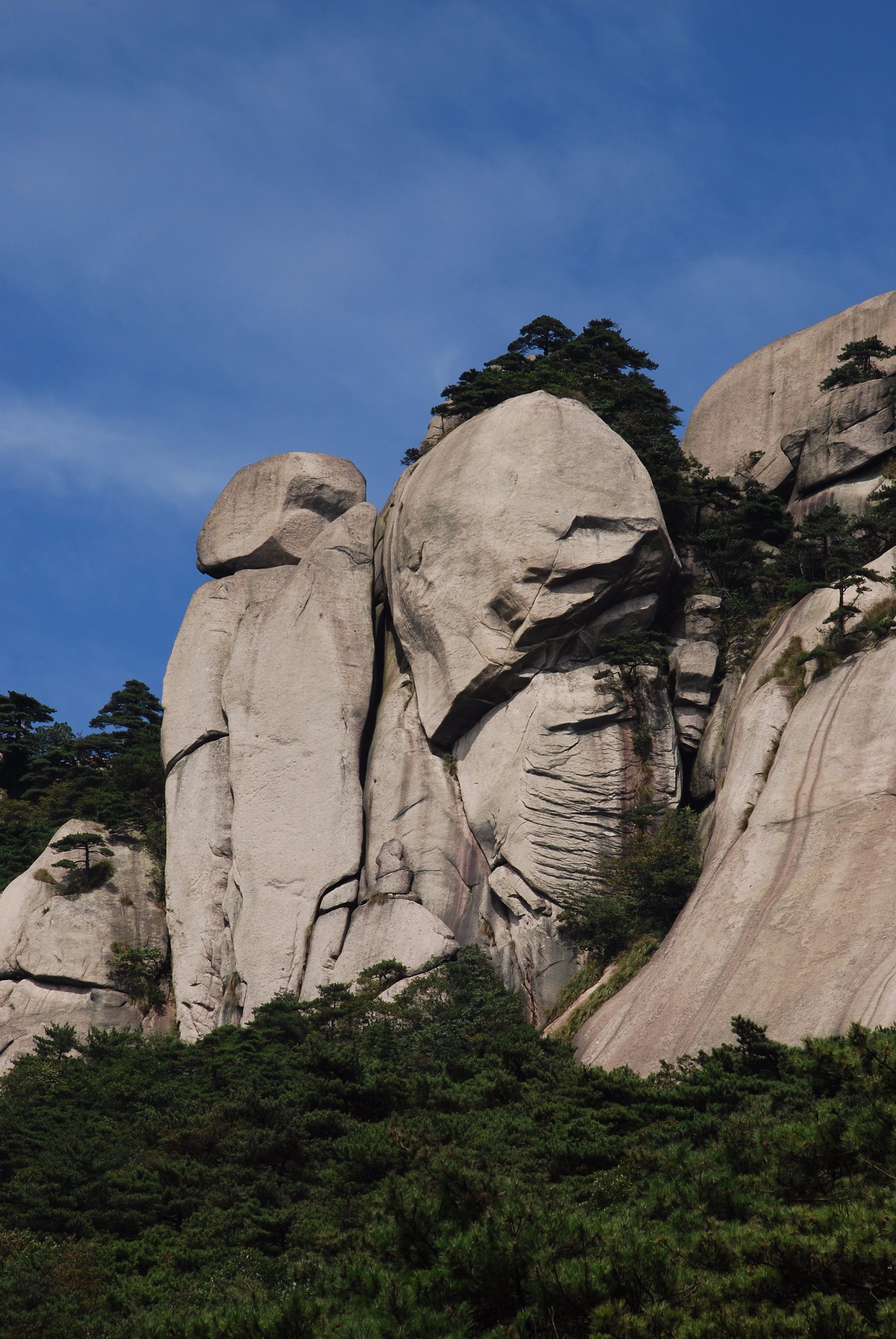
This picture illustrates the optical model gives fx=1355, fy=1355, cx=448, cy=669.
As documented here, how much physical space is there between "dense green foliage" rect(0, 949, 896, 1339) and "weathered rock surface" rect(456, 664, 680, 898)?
108 inches

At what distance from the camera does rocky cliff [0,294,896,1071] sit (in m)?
22.9

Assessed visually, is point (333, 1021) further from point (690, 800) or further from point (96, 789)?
point (96, 789)

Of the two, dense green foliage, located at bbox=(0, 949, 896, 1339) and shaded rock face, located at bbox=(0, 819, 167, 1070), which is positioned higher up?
shaded rock face, located at bbox=(0, 819, 167, 1070)

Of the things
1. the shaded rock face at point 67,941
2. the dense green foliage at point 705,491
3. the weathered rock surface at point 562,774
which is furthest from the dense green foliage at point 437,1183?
the dense green foliage at point 705,491

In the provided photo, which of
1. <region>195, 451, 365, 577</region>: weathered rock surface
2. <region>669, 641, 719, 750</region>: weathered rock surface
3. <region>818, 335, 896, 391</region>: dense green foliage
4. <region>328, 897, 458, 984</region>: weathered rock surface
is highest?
<region>195, 451, 365, 577</region>: weathered rock surface

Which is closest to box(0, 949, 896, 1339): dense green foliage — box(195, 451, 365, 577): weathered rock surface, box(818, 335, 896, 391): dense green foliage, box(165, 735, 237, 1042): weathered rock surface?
box(165, 735, 237, 1042): weathered rock surface

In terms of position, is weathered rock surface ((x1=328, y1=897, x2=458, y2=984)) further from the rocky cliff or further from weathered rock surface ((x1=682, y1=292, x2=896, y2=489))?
weathered rock surface ((x1=682, y1=292, x2=896, y2=489))

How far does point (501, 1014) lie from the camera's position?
23.6 m

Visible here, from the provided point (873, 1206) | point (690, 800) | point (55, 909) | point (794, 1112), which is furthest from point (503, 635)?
point (873, 1206)

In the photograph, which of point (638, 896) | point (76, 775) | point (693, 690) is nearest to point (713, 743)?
point (693, 690)

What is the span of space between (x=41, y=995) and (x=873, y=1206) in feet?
77.6

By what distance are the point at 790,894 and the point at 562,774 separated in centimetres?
646

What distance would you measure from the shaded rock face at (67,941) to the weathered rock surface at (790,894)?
12.8 metres

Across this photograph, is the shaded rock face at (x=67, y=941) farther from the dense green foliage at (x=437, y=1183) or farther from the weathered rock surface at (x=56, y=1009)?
the dense green foliage at (x=437, y=1183)
